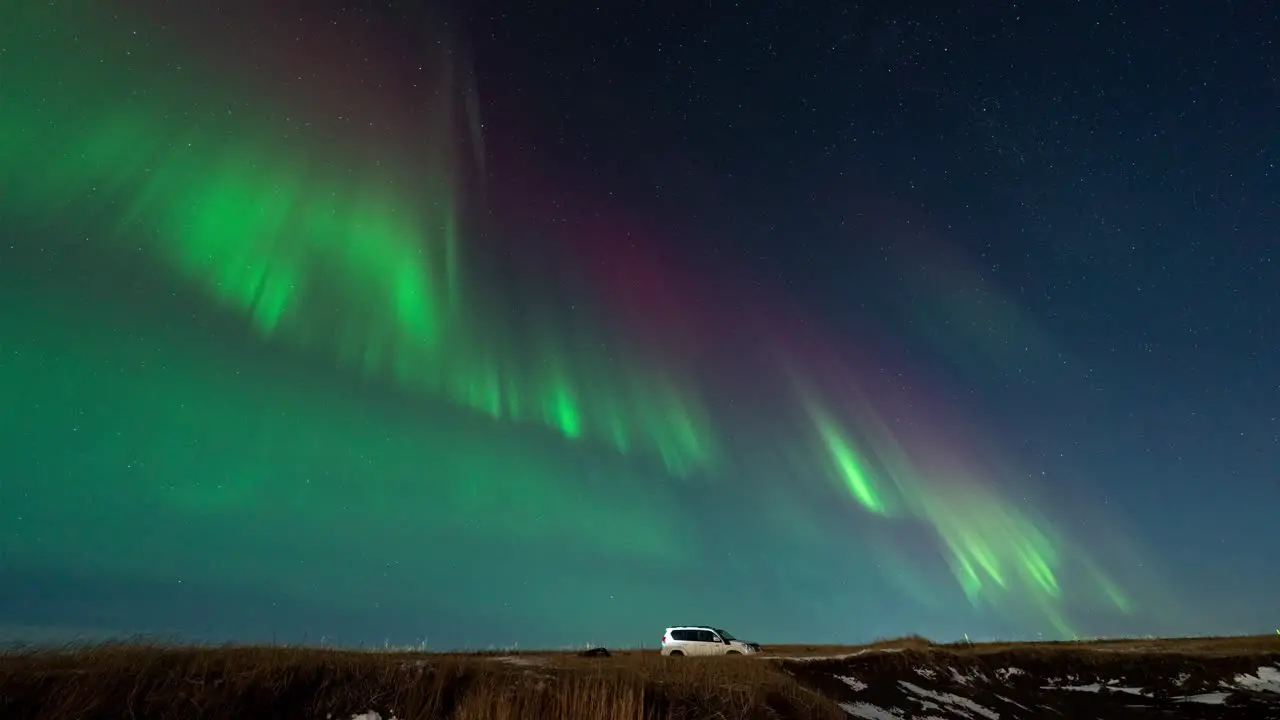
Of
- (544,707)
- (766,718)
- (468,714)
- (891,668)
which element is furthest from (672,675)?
(891,668)

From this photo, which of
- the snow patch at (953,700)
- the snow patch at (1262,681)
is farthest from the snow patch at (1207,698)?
the snow patch at (953,700)

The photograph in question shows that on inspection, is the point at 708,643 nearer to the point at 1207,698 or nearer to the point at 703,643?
the point at 703,643

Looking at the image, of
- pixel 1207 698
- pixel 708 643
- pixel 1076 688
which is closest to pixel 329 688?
pixel 708 643

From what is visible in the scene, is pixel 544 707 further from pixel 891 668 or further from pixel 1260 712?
pixel 1260 712

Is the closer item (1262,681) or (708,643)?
(708,643)

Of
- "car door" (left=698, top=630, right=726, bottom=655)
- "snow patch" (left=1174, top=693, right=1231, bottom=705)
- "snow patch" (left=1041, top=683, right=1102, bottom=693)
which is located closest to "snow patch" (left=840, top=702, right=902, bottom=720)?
"car door" (left=698, top=630, right=726, bottom=655)

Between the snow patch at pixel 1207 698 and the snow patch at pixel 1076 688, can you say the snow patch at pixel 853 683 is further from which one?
the snow patch at pixel 1207 698

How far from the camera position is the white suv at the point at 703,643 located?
108 feet

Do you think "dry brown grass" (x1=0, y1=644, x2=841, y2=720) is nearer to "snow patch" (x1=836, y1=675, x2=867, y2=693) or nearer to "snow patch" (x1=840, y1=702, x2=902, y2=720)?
"snow patch" (x1=840, y1=702, x2=902, y2=720)

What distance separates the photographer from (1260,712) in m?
30.6

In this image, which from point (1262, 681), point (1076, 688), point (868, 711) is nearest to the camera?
point (868, 711)

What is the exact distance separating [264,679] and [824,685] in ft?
62.3

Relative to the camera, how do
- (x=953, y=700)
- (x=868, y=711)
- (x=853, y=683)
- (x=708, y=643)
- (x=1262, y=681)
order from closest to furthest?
1. (x=868, y=711)
2. (x=853, y=683)
3. (x=953, y=700)
4. (x=708, y=643)
5. (x=1262, y=681)

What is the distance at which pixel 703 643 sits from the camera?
33.4 meters
